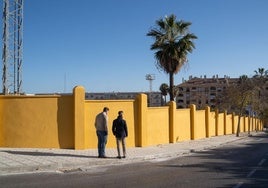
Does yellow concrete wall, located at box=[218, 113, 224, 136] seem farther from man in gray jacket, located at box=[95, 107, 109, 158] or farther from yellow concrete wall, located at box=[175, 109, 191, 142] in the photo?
man in gray jacket, located at box=[95, 107, 109, 158]

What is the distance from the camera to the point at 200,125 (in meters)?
35.0

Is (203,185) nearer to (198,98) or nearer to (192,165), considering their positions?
(192,165)

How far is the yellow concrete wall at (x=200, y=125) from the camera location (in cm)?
3387

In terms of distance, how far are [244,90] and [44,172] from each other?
4025 cm

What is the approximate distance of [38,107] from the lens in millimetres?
19641

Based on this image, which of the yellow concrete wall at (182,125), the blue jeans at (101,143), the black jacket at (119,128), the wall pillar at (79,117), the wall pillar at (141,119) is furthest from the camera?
the yellow concrete wall at (182,125)

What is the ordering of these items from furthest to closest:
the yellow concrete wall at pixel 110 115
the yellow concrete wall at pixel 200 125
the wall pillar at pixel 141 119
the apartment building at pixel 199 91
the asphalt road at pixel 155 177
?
the apartment building at pixel 199 91, the yellow concrete wall at pixel 200 125, the wall pillar at pixel 141 119, the yellow concrete wall at pixel 110 115, the asphalt road at pixel 155 177

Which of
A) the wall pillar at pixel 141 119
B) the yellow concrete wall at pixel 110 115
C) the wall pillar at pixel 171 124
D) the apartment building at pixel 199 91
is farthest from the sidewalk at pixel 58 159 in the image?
the apartment building at pixel 199 91

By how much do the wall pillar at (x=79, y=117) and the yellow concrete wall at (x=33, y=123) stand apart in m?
0.40

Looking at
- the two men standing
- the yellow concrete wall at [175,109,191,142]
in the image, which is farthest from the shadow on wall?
the yellow concrete wall at [175,109,191,142]

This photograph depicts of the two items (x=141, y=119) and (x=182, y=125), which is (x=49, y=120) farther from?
(x=182, y=125)

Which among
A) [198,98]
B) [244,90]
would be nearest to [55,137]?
[244,90]

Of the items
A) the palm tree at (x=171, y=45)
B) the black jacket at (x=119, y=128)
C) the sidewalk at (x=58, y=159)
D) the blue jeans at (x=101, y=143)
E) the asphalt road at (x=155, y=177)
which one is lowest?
the asphalt road at (x=155, y=177)

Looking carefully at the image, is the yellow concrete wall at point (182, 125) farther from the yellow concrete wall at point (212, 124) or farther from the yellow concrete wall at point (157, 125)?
the yellow concrete wall at point (212, 124)
